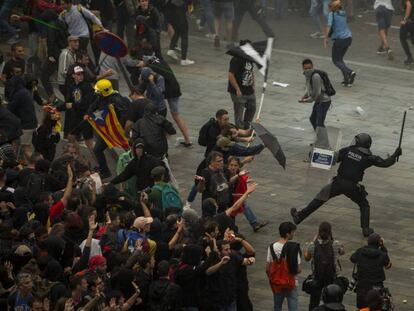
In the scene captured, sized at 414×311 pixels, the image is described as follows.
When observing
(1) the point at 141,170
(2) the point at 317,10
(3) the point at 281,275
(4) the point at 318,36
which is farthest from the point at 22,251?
(4) the point at 318,36

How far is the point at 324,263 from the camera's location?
1562 centimetres

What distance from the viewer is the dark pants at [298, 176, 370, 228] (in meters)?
18.5

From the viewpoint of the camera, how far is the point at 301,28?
29.2 metres

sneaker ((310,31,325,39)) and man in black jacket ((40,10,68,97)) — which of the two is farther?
sneaker ((310,31,325,39))

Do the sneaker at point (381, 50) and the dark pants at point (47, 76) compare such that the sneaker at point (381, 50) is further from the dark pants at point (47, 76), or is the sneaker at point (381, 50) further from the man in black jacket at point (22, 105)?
the man in black jacket at point (22, 105)

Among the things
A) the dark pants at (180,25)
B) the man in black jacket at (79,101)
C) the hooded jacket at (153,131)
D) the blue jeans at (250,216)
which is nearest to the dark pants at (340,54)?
the dark pants at (180,25)

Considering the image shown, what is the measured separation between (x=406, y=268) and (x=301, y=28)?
12.2m

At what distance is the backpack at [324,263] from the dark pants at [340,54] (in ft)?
32.6

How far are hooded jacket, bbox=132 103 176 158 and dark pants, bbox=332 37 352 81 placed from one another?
6802mm

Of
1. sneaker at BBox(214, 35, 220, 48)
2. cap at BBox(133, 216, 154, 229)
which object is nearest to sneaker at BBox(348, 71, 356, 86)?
sneaker at BBox(214, 35, 220, 48)

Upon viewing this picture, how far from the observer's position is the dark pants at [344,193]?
60.7 ft

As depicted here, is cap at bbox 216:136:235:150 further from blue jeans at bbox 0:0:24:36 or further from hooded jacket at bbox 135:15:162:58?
blue jeans at bbox 0:0:24:36

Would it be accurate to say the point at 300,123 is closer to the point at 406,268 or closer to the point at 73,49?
the point at 73,49

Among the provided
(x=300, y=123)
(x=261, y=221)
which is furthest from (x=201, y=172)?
(x=300, y=123)
